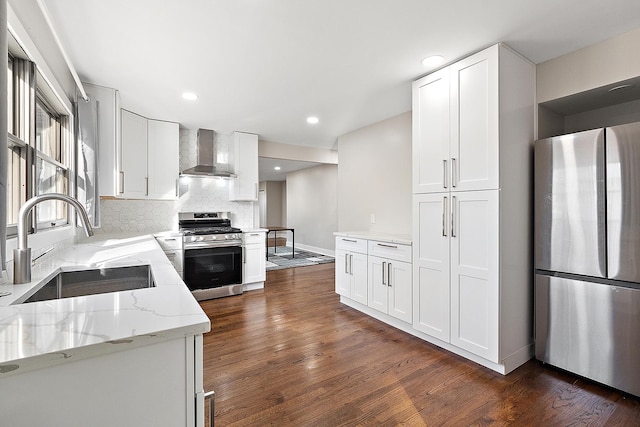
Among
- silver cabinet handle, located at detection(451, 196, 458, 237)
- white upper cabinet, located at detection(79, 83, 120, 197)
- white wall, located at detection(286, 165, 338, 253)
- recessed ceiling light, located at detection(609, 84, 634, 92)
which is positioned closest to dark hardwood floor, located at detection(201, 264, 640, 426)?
silver cabinet handle, located at detection(451, 196, 458, 237)

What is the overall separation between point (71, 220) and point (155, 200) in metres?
1.46

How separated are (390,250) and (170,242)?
271 centimetres

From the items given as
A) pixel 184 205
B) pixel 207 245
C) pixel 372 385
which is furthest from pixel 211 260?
pixel 372 385

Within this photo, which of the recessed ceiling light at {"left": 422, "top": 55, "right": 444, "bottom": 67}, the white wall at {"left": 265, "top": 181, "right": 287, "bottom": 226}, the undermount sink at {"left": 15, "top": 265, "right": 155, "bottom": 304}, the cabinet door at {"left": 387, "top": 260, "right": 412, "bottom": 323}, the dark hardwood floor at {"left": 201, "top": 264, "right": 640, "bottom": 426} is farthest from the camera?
the white wall at {"left": 265, "top": 181, "right": 287, "bottom": 226}

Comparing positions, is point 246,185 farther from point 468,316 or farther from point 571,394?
point 571,394

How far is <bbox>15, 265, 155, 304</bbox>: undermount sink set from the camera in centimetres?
156

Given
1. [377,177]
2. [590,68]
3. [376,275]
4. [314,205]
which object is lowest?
[376,275]

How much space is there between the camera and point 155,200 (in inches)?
164

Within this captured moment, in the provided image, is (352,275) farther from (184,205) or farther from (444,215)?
(184,205)

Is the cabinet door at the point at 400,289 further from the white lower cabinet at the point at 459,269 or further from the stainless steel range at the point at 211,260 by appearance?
the stainless steel range at the point at 211,260

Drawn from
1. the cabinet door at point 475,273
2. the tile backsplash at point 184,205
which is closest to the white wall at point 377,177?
the cabinet door at point 475,273

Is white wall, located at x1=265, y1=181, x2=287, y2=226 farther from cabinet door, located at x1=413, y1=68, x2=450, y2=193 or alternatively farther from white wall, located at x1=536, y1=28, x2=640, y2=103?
white wall, located at x1=536, y1=28, x2=640, y2=103

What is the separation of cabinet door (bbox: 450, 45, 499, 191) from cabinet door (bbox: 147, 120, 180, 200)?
354cm

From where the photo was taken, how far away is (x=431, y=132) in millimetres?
2576
